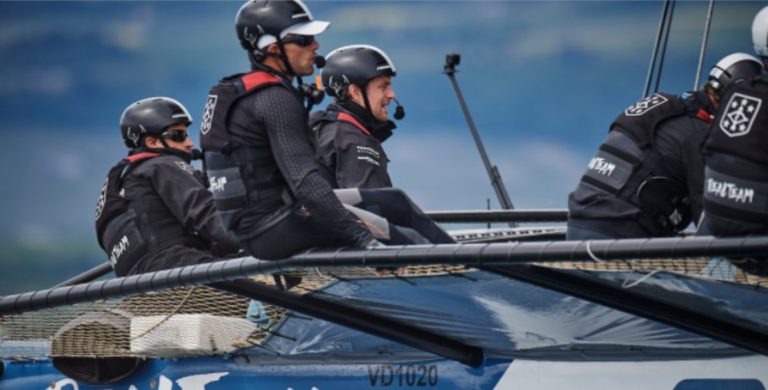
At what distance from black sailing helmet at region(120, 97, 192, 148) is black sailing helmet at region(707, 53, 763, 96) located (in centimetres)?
262

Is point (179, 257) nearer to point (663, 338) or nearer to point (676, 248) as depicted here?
point (663, 338)

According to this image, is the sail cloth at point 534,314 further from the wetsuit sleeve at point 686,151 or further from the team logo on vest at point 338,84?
the team logo on vest at point 338,84

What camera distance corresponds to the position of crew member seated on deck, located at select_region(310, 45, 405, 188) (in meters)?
6.60

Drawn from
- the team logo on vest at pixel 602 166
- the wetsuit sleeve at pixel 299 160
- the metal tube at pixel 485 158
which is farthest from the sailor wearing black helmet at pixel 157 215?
the metal tube at pixel 485 158

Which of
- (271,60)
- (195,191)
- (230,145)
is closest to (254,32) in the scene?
(271,60)

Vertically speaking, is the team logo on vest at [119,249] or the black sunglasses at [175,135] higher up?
the black sunglasses at [175,135]

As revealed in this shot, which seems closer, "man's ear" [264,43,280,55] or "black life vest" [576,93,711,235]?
"man's ear" [264,43,280,55]

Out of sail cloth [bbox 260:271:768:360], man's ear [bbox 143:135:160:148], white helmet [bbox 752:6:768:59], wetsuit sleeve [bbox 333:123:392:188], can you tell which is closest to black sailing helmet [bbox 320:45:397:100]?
wetsuit sleeve [bbox 333:123:392:188]

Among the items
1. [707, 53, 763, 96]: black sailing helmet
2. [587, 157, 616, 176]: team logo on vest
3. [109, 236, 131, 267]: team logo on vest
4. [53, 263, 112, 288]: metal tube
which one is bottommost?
[53, 263, 112, 288]: metal tube

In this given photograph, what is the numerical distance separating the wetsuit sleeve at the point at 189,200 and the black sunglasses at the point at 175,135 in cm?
30

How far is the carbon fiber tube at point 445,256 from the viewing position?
4.27m

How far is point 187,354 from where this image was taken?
6703 millimetres

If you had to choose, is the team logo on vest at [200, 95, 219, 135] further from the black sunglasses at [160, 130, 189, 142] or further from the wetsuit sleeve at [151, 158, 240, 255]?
the black sunglasses at [160, 130, 189, 142]

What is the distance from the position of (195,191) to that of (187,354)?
0.76 meters
